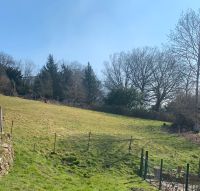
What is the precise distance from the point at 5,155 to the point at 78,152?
303 inches

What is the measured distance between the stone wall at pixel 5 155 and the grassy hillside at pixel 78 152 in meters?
0.33

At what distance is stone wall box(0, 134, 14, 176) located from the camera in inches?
753

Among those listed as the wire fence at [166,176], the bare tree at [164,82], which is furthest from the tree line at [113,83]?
the wire fence at [166,176]

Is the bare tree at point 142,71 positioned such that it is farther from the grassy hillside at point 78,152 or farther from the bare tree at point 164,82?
the grassy hillside at point 78,152

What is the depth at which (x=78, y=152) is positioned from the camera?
89.2 ft

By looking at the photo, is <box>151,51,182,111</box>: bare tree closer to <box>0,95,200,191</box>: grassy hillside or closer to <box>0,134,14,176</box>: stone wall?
<box>0,95,200,191</box>: grassy hillside

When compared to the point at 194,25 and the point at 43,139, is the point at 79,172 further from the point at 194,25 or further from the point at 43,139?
the point at 194,25

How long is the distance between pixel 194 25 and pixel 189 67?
4676 millimetres

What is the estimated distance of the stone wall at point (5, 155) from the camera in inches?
753

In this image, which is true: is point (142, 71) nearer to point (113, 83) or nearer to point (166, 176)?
point (113, 83)

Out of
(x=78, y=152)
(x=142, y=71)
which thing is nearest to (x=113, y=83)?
(x=142, y=71)

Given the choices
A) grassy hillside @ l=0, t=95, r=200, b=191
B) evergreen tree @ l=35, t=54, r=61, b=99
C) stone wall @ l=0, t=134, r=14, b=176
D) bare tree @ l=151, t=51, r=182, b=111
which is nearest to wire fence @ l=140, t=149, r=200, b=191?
grassy hillside @ l=0, t=95, r=200, b=191

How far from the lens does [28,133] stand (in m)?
29.0

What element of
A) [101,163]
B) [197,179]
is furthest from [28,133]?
[197,179]
